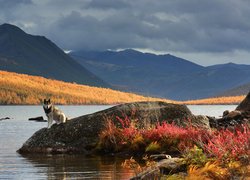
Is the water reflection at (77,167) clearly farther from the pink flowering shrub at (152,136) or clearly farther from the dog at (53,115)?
the dog at (53,115)

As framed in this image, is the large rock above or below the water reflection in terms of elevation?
above

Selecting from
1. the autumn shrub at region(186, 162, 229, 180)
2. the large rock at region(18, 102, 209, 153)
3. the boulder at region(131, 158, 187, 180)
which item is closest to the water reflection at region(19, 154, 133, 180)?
the large rock at region(18, 102, 209, 153)

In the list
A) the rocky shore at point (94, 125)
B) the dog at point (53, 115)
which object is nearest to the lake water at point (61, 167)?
the rocky shore at point (94, 125)

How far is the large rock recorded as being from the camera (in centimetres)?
3244

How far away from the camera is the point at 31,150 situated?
108 feet

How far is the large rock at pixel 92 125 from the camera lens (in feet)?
106

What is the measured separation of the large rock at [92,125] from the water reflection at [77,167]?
1.66 meters

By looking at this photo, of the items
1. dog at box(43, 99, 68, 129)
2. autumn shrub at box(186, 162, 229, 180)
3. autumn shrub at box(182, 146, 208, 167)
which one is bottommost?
autumn shrub at box(186, 162, 229, 180)

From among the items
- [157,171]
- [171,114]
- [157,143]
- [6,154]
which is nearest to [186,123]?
[171,114]

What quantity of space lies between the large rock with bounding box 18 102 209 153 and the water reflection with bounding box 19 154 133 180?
1.66 meters

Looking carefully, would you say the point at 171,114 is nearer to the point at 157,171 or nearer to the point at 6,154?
the point at 6,154

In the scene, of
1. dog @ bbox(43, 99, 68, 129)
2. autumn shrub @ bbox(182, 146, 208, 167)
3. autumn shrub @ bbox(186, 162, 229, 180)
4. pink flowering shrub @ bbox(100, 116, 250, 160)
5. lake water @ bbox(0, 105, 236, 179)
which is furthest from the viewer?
dog @ bbox(43, 99, 68, 129)

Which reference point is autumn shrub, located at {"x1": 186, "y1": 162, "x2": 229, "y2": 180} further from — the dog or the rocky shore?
the dog

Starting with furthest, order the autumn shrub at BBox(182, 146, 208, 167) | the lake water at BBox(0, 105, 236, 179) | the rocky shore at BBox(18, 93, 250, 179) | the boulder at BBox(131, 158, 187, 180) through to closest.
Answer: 1. the rocky shore at BBox(18, 93, 250, 179)
2. the lake water at BBox(0, 105, 236, 179)
3. the autumn shrub at BBox(182, 146, 208, 167)
4. the boulder at BBox(131, 158, 187, 180)
